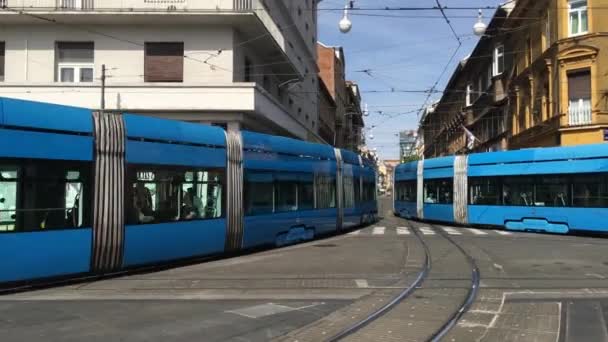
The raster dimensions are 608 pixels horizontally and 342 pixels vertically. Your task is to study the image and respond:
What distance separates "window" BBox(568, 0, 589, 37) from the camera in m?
30.0

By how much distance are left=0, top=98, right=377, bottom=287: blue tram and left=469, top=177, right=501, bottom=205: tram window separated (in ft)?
38.3

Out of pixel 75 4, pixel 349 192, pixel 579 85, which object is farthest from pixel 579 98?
pixel 75 4

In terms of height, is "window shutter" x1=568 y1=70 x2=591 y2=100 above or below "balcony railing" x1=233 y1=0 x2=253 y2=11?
below

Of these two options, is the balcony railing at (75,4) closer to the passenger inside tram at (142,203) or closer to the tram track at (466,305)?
the passenger inside tram at (142,203)

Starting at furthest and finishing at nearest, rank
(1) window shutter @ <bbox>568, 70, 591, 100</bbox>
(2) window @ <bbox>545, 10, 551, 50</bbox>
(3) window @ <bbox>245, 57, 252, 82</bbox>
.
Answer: (2) window @ <bbox>545, 10, 551, 50</bbox>, (1) window shutter @ <bbox>568, 70, 591, 100</bbox>, (3) window @ <bbox>245, 57, 252, 82</bbox>

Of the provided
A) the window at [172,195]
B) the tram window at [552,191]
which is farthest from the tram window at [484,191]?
the window at [172,195]

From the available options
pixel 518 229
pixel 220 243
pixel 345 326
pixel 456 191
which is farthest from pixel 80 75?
pixel 345 326

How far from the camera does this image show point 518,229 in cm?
2498

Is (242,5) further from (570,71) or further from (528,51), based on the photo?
(528,51)

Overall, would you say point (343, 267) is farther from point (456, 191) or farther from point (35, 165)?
point (456, 191)

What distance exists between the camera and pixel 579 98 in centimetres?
3041

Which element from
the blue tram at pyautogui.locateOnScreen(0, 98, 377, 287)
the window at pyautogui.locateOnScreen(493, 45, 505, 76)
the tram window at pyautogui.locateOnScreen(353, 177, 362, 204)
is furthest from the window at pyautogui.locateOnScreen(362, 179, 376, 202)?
the window at pyautogui.locateOnScreen(493, 45, 505, 76)

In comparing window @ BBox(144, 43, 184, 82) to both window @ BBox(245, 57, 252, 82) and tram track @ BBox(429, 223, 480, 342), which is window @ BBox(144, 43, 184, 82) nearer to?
window @ BBox(245, 57, 252, 82)

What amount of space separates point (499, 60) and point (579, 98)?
15.2m
